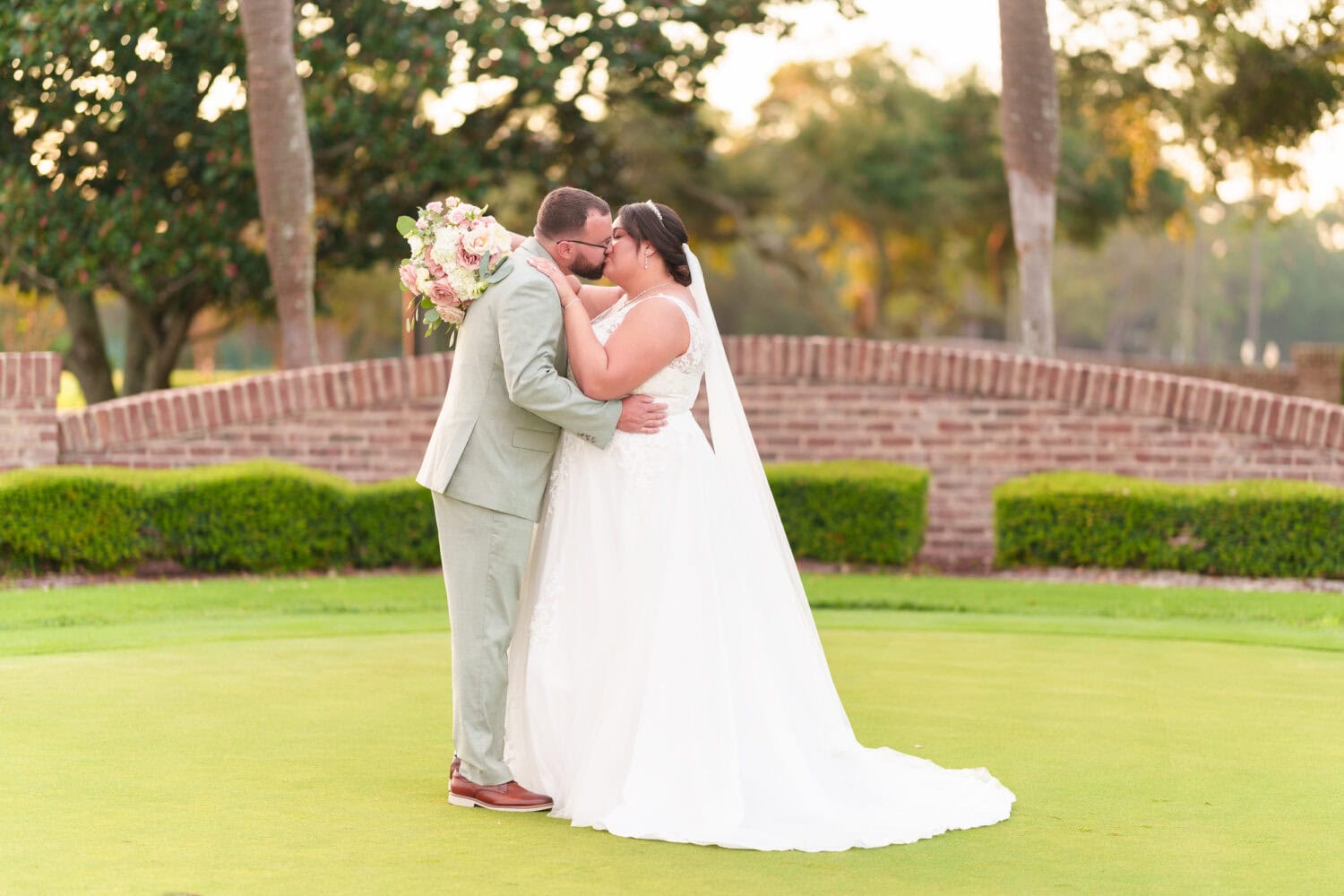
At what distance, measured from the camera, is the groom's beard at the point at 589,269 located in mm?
5633

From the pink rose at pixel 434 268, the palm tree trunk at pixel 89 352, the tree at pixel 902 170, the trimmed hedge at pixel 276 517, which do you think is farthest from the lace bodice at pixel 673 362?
the tree at pixel 902 170

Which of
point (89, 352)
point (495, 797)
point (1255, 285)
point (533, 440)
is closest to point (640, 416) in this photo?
point (533, 440)

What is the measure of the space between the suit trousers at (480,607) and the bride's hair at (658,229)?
1.06 meters

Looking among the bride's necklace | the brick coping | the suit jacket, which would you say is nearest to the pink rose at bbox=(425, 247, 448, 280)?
the suit jacket

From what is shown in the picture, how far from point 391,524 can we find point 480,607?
6.68m

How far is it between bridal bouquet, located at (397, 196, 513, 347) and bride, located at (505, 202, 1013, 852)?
0.72 ft

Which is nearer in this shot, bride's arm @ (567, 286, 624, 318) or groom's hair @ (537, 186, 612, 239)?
groom's hair @ (537, 186, 612, 239)

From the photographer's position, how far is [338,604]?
10.3m

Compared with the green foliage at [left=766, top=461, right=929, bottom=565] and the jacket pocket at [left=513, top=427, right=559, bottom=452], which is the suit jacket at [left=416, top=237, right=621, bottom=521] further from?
the green foliage at [left=766, top=461, right=929, bottom=565]

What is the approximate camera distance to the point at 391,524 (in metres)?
12.0

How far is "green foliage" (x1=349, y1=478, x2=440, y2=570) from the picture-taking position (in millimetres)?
11898

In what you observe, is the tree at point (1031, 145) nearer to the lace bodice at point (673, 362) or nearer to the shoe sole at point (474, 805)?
the lace bodice at point (673, 362)

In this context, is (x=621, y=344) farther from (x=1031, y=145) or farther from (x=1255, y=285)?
(x=1255, y=285)

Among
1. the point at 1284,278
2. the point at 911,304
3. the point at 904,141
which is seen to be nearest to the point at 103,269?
the point at 904,141
